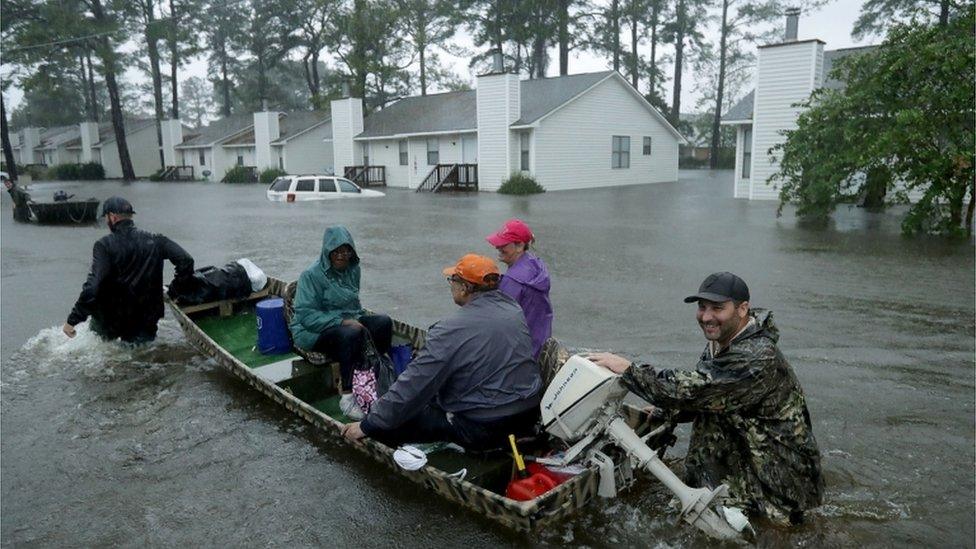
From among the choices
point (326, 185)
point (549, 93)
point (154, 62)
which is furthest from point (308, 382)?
point (154, 62)

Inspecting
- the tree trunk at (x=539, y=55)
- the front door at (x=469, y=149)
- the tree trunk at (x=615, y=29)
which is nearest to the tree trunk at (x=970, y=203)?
the front door at (x=469, y=149)

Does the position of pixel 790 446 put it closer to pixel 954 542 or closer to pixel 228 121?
pixel 954 542

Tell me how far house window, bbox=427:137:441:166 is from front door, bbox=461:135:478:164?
1.68 meters

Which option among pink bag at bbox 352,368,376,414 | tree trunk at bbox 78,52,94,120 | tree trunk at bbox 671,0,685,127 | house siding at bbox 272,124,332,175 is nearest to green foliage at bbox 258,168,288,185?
house siding at bbox 272,124,332,175

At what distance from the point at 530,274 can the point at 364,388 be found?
5.38 feet

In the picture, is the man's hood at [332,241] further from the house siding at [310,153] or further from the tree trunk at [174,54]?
the tree trunk at [174,54]

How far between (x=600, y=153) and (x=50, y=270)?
82.6ft

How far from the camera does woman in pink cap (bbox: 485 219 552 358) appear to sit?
5.30 metres

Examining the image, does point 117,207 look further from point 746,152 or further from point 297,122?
point 297,122

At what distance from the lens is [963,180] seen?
537 inches

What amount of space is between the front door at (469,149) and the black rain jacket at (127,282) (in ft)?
83.0

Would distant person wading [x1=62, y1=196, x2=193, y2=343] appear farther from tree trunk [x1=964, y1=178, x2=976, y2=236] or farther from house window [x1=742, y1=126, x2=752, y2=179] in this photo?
house window [x1=742, y1=126, x2=752, y2=179]

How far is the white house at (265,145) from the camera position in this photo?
142 feet

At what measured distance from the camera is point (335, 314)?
6055mm
